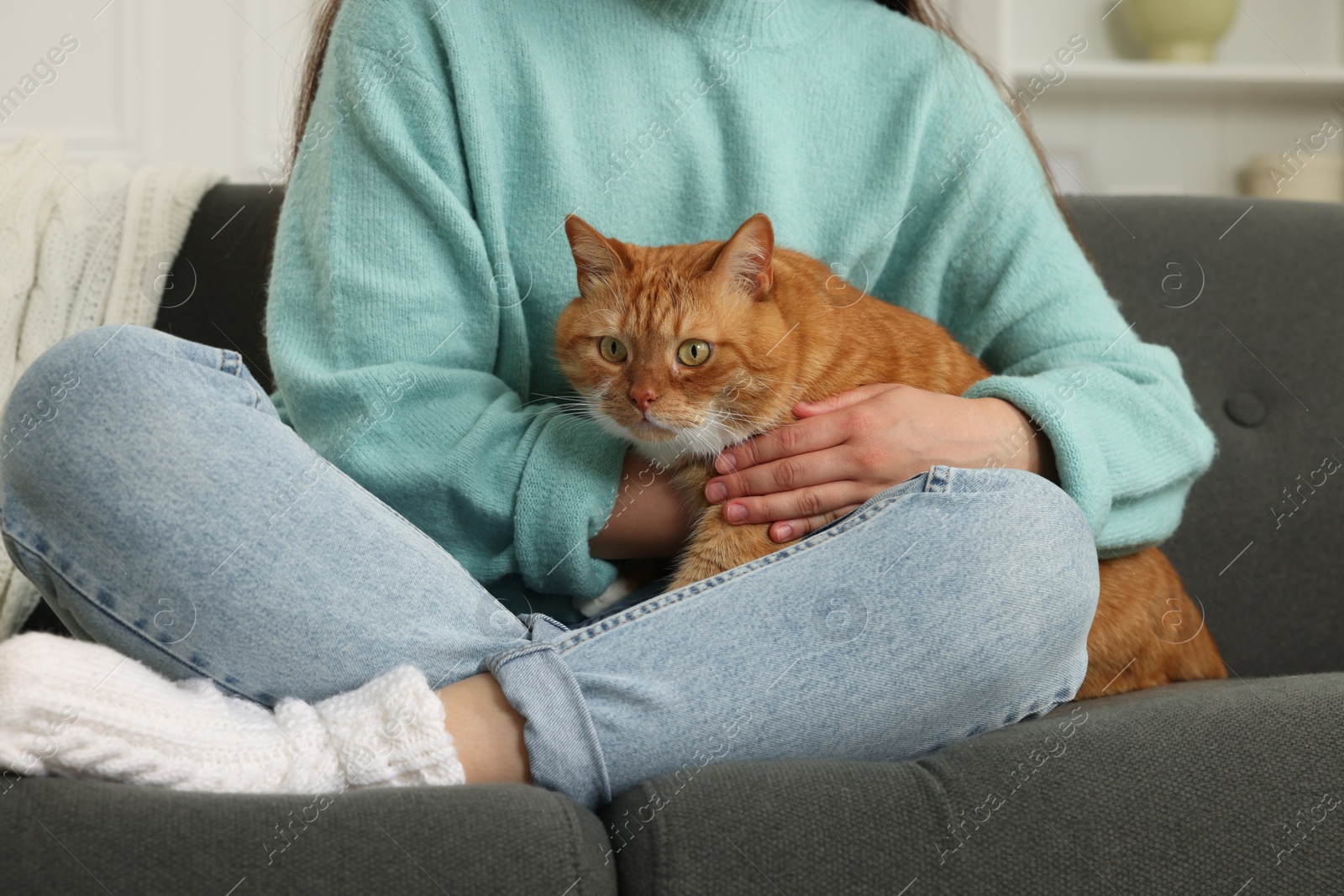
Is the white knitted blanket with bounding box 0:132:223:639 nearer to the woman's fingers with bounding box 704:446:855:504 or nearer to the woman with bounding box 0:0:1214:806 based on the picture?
the woman with bounding box 0:0:1214:806

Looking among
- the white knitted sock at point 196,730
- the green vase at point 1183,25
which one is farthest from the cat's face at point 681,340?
the green vase at point 1183,25

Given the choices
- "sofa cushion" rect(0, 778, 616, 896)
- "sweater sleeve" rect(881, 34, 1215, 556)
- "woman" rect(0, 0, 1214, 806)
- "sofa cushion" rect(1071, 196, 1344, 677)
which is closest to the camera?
"sofa cushion" rect(0, 778, 616, 896)

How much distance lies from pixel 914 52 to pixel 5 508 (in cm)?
122

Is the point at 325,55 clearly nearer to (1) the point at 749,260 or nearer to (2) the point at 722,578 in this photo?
(1) the point at 749,260

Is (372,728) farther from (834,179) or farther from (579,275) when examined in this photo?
(834,179)

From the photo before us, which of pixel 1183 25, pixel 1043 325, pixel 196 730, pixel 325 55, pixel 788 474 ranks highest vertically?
pixel 1183 25

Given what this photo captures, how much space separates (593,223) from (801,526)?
501 millimetres

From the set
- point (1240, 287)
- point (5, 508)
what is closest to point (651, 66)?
point (5, 508)

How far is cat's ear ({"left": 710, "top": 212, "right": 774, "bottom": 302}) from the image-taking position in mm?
1057

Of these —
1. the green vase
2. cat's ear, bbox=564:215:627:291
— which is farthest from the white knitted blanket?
the green vase

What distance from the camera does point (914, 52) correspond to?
1.43 m

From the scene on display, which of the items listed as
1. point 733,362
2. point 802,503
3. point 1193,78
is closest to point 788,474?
point 802,503

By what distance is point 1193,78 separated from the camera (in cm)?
275

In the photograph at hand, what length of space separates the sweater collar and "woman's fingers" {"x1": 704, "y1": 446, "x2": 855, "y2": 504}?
624mm
